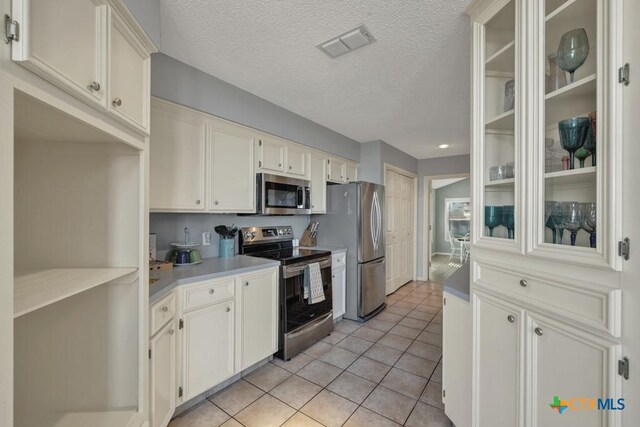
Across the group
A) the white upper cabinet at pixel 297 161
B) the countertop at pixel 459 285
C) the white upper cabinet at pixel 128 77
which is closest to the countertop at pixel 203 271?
the white upper cabinet at pixel 128 77

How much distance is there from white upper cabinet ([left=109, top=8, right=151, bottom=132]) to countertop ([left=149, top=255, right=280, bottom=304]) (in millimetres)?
852

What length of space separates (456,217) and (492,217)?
28.0 ft

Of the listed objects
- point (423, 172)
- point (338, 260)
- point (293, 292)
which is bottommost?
point (293, 292)

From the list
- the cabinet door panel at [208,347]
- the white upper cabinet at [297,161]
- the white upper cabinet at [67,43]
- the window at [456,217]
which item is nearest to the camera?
the white upper cabinet at [67,43]

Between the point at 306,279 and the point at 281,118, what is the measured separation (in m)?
1.70

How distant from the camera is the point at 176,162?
1963 millimetres

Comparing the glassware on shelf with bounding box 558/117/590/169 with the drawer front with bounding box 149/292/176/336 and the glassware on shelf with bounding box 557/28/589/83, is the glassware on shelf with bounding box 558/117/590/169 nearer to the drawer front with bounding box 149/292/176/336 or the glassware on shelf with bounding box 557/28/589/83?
the glassware on shelf with bounding box 557/28/589/83

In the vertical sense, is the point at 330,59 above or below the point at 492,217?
above

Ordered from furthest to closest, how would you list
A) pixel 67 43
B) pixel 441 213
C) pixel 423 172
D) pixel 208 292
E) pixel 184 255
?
1. pixel 441 213
2. pixel 423 172
3. pixel 184 255
4. pixel 208 292
5. pixel 67 43

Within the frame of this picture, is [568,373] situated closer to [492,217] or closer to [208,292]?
[492,217]

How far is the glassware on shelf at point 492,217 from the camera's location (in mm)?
1293

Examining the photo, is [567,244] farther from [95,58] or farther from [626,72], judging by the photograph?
[95,58]

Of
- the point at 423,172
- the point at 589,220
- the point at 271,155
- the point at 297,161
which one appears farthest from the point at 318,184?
the point at 423,172

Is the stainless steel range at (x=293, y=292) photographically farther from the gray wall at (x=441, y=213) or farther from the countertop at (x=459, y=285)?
the gray wall at (x=441, y=213)
